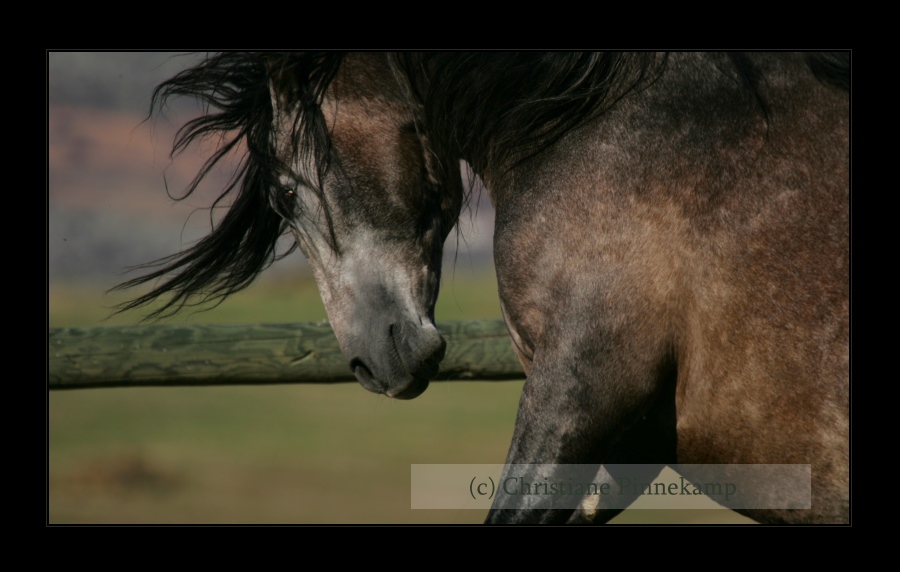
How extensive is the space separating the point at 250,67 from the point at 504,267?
33.7 inches

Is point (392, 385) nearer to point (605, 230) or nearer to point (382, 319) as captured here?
point (382, 319)

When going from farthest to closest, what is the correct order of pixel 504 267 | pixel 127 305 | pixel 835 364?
1. pixel 127 305
2. pixel 504 267
3. pixel 835 364

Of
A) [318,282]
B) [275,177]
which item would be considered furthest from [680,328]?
[275,177]

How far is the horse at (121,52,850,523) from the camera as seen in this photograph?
1373 mm

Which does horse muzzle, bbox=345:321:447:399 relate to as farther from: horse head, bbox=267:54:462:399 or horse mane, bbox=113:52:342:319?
horse mane, bbox=113:52:342:319

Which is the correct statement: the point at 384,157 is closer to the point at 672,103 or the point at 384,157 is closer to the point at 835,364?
the point at 672,103

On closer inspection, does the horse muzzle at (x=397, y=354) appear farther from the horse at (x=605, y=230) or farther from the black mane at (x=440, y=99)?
the black mane at (x=440, y=99)

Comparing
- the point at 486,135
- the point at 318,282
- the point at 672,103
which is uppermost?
the point at 672,103

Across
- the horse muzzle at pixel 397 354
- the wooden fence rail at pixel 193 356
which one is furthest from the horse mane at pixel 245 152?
the wooden fence rail at pixel 193 356

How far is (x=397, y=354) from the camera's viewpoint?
171 centimetres

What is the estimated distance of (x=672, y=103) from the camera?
1502 mm

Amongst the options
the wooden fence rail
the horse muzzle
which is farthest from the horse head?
the wooden fence rail

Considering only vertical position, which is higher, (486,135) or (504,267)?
(486,135)

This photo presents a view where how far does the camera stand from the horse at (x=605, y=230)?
1373 millimetres
